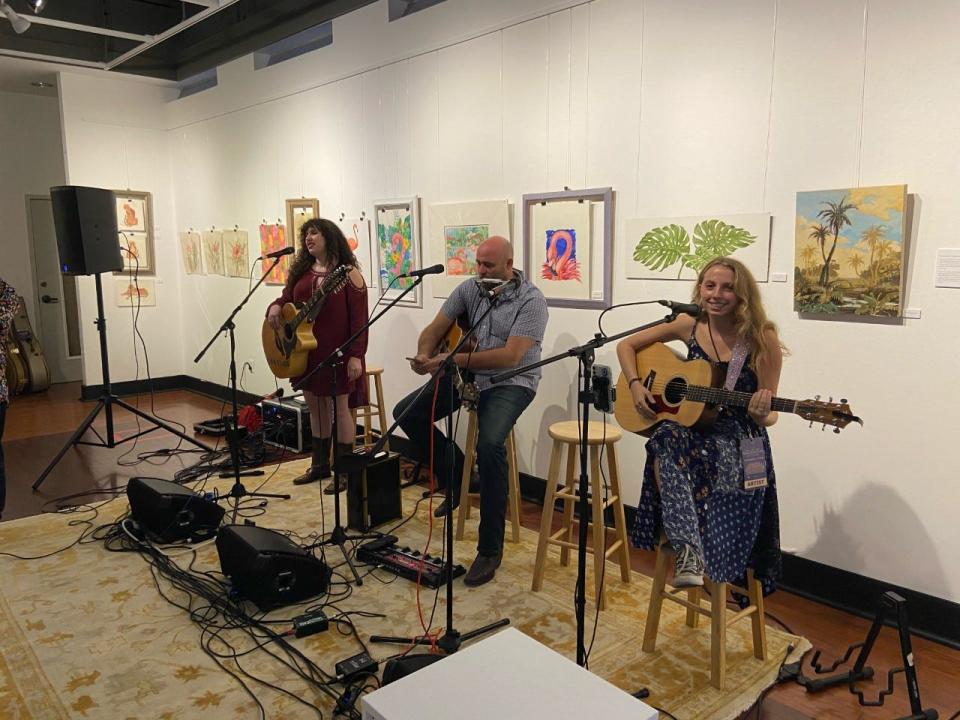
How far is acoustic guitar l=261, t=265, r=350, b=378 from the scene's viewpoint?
158 inches

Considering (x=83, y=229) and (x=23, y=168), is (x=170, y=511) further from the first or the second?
(x=23, y=168)

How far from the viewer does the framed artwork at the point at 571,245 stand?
3.73 meters

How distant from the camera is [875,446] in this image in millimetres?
2850

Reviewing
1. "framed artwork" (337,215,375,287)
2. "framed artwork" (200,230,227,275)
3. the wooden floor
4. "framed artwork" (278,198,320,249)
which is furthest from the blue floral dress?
"framed artwork" (200,230,227,275)

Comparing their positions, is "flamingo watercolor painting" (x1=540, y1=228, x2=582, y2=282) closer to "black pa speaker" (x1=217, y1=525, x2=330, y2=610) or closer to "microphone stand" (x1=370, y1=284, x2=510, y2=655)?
"microphone stand" (x1=370, y1=284, x2=510, y2=655)

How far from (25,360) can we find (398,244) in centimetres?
510

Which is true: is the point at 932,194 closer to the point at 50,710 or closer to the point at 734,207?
the point at 734,207

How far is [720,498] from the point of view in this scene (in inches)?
96.1

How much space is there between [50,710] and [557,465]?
80.4 inches

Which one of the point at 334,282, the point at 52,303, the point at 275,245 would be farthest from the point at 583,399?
the point at 52,303

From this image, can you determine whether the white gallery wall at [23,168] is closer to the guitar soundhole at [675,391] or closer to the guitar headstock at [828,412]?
the guitar soundhole at [675,391]

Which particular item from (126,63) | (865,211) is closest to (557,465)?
(865,211)

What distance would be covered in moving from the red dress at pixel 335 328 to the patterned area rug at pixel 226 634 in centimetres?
106

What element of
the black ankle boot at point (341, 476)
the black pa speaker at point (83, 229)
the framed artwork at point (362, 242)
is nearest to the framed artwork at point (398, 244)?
the framed artwork at point (362, 242)
